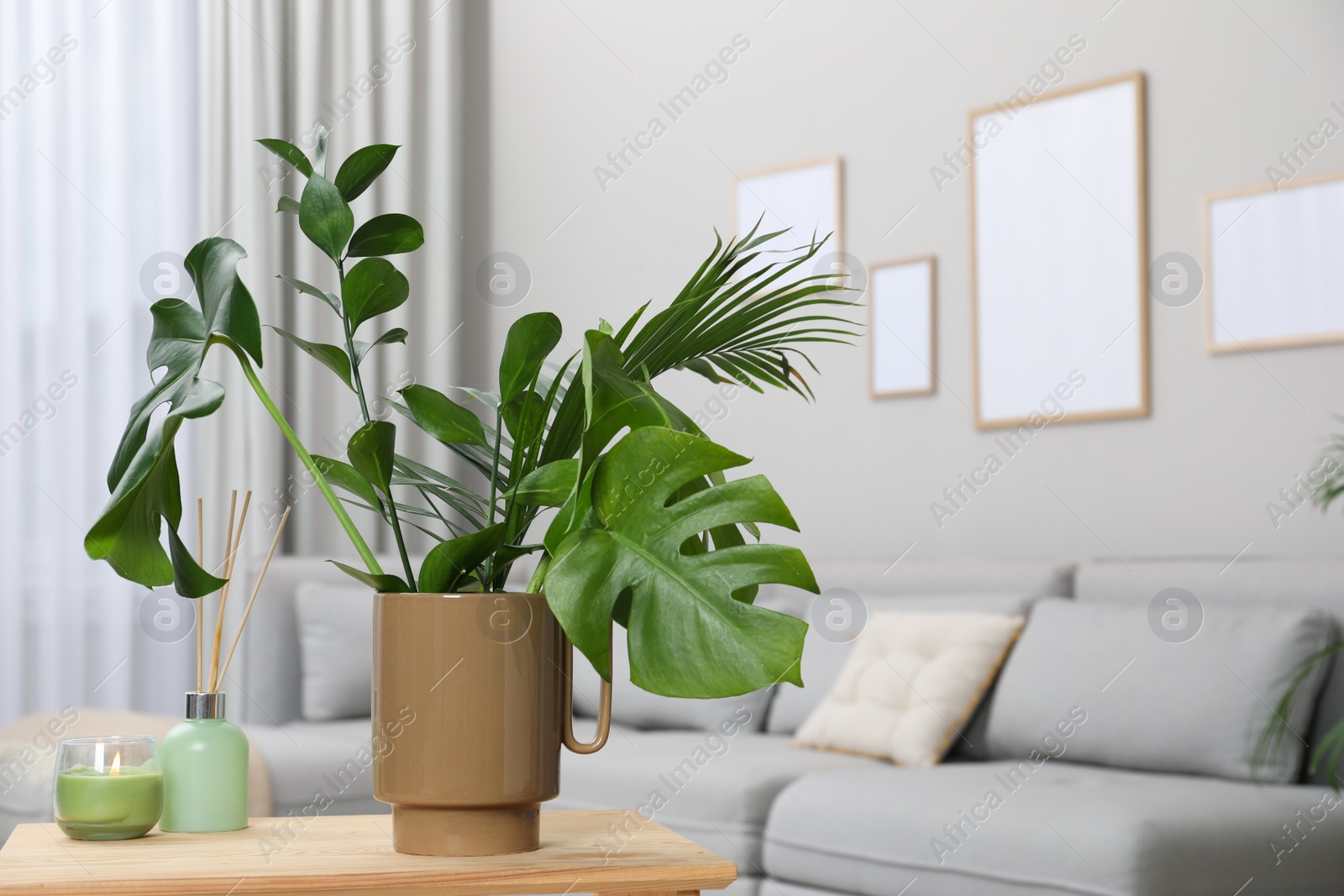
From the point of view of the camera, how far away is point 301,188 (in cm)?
468

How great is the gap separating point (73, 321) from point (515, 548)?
3412 millimetres

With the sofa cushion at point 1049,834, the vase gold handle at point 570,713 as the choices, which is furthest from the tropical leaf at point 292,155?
the sofa cushion at point 1049,834

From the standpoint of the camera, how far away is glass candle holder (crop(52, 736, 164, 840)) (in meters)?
1.26

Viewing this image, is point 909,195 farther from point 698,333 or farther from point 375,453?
point 375,453

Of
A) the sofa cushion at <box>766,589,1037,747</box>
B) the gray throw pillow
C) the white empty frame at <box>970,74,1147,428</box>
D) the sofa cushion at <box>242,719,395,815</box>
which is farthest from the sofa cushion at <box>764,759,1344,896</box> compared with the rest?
the gray throw pillow

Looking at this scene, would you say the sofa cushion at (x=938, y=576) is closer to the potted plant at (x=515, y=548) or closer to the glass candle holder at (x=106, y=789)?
the potted plant at (x=515, y=548)

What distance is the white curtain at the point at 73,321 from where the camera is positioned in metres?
4.00

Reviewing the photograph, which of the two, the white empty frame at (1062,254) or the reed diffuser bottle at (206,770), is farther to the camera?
the white empty frame at (1062,254)

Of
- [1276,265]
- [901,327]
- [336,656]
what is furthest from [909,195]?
[336,656]

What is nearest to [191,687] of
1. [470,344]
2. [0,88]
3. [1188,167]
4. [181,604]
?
[181,604]

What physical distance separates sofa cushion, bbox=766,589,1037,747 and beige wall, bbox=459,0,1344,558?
0.42m

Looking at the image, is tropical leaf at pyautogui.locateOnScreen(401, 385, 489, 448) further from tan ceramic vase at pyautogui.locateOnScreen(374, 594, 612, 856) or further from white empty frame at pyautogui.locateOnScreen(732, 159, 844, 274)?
white empty frame at pyautogui.locateOnScreen(732, 159, 844, 274)

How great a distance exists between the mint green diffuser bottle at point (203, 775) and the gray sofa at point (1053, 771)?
1246mm

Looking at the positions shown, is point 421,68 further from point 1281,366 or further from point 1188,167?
point 1281,366
